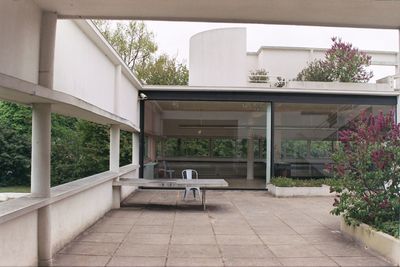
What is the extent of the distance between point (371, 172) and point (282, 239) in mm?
1808

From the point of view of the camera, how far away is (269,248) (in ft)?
20.2

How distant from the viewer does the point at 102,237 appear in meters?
6.67

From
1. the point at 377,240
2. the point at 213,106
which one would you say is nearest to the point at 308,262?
the point at 377,240

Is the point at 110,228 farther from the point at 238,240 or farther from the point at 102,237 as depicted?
the point at 238,240

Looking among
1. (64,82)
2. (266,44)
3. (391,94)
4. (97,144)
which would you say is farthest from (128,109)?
(266,44)

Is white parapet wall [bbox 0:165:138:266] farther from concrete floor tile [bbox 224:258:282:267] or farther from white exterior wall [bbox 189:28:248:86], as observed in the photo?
white exterior wall [bbox 189:28:248:86]

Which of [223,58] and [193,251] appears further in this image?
[223,58]

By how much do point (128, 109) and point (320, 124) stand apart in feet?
22.6

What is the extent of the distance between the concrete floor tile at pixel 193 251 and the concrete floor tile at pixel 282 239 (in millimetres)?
1012

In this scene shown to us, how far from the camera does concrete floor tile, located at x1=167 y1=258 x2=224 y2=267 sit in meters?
5.22

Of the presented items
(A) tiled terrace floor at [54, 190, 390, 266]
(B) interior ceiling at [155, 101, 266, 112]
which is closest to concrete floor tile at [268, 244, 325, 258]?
(A) tiled terrace floor at [54, 190, 390, 266]

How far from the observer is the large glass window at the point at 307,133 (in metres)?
14.1

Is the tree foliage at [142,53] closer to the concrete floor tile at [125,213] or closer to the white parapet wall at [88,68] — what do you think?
the white parapet wall at [88,68]

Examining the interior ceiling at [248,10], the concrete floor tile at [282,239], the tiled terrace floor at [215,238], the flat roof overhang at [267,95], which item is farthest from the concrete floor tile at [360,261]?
the flat roof overhang at [267,95]
